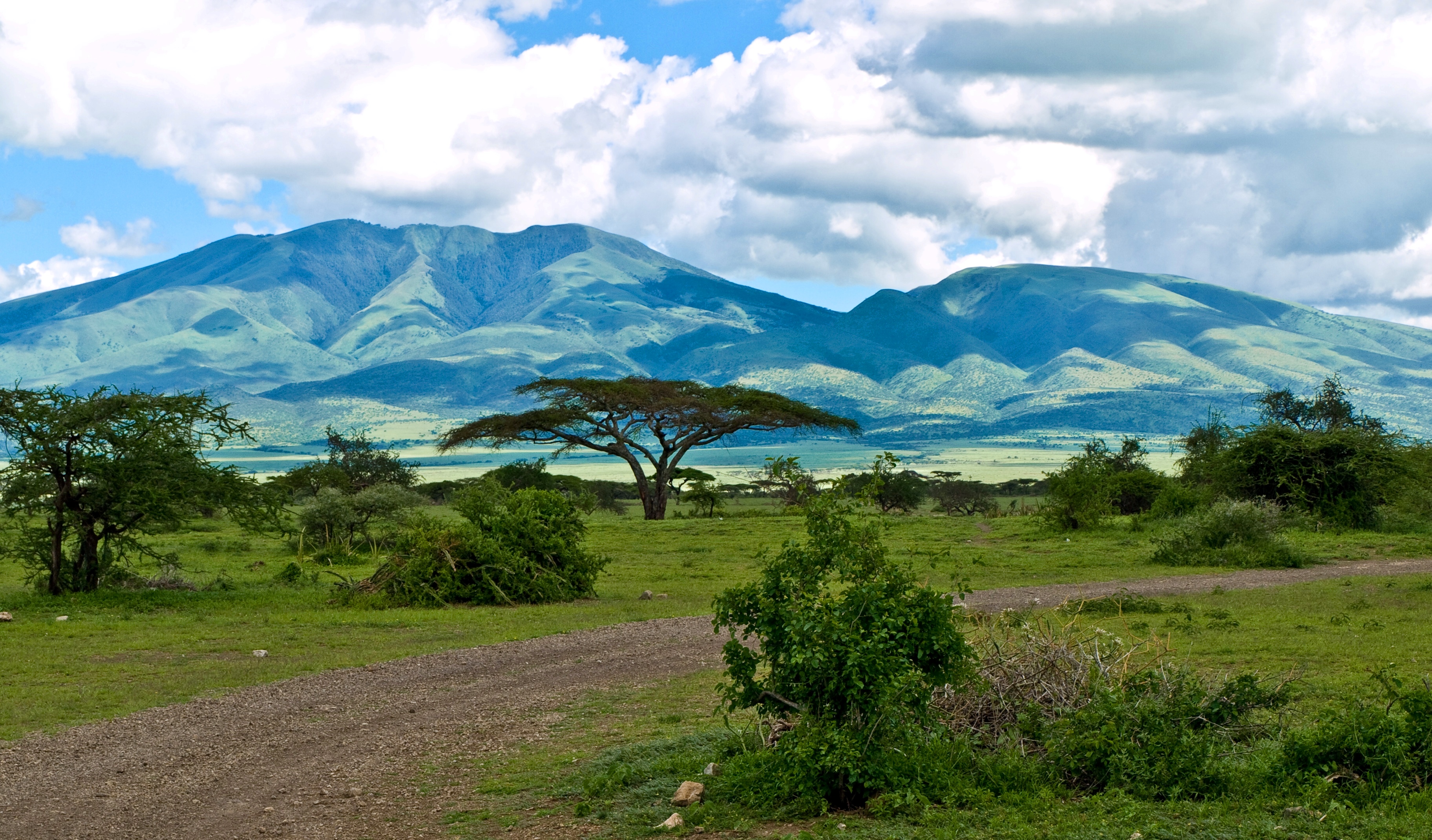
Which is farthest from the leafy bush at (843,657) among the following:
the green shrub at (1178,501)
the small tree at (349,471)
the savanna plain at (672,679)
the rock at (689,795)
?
the green shrub at (1178,501)

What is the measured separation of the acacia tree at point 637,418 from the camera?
49125mm

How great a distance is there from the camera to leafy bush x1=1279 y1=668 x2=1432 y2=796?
7.48 m

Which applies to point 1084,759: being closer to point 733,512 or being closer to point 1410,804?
point 1410,804

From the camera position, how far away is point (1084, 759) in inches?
318

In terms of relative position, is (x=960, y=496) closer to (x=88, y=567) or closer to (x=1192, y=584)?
(x=1192, y=584)

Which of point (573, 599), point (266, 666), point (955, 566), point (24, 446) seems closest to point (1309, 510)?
point (955, 566)

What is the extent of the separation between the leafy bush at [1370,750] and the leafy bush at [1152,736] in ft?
1.66

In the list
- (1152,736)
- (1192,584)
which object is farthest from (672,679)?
(1192,584)

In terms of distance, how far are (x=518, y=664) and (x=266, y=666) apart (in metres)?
3.18

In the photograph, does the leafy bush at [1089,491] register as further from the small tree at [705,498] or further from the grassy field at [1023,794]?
the grassy field at [1023,794]

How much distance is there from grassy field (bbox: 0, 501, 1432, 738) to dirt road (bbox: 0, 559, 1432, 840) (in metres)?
0.93

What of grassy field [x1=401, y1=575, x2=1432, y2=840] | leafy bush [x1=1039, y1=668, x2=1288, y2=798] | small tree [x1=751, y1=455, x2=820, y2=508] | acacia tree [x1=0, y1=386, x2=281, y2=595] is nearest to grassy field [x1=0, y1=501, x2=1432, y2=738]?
grassy field [x1=401, y1=575, x2=1432, y2=840]

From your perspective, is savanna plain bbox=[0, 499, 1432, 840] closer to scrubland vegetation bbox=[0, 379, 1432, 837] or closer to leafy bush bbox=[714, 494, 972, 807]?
scrubland vegetation bbox=[0, 379, 1432, 837]

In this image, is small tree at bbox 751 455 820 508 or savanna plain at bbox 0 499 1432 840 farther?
small tree at bbox 751 455 820 508
